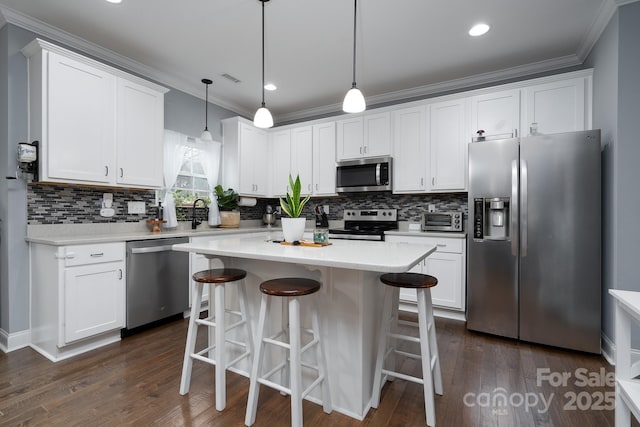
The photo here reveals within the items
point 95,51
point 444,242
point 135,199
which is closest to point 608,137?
point 444,242

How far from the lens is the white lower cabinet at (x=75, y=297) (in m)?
2.32

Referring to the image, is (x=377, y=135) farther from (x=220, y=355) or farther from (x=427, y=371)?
(x=220, y=355)

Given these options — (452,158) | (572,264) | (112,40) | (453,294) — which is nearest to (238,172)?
(112,40)

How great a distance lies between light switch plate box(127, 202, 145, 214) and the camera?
10.7 ft

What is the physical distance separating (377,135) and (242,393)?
3.17 meters

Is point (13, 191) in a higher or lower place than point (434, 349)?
higher

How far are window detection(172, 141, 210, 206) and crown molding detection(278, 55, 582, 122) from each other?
1.80m

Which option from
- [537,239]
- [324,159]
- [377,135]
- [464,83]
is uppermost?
[464,83]

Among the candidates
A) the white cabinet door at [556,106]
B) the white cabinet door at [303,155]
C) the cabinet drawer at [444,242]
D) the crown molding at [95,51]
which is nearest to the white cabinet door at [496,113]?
the white cabinet door at [556,106]

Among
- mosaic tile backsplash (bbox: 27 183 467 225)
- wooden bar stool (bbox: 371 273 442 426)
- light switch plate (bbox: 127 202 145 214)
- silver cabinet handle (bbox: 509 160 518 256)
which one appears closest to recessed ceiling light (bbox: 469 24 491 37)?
silver cabinet handle (bbox: 509 160 518 256)

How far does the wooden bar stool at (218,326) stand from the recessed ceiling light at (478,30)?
277cm

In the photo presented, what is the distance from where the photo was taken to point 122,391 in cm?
193

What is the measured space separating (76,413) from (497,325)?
313 cm

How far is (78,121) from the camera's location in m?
2.62
